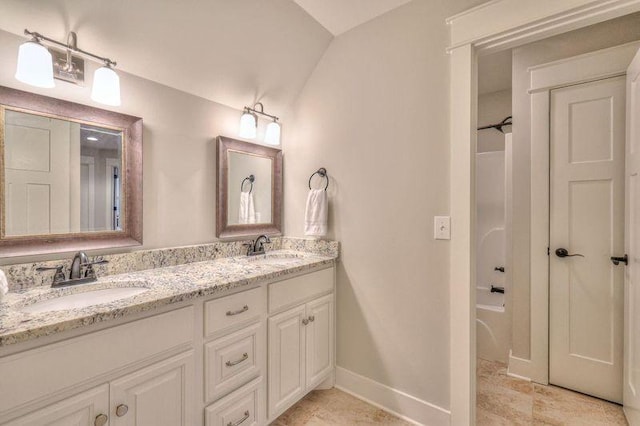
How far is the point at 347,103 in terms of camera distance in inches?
77.5

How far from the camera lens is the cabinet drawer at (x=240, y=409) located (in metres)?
1.27

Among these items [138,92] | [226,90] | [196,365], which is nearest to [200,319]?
[196,365]

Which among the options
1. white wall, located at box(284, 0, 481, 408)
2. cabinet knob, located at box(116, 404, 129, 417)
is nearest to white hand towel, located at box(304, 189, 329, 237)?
white wall, located at box(284, 0, 481, 408)

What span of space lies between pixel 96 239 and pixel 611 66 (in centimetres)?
303

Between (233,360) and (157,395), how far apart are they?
1.10ft

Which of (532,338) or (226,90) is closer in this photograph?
(226,90)

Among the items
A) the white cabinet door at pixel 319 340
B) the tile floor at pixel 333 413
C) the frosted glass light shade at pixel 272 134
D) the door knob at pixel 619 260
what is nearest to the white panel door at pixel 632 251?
the door knob at pixel 619 260

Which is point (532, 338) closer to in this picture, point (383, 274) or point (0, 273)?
point (383, 274)

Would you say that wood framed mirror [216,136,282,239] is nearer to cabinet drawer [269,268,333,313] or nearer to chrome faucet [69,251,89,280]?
cabinet drawer [269,268,333,313]

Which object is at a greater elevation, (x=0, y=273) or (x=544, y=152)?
(x=544, y=152)

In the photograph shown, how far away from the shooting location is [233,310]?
1.36m

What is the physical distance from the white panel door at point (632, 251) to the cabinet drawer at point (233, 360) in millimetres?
1884

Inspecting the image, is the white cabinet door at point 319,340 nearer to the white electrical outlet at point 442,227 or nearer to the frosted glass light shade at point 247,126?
the white electrical outlet at point 442,227

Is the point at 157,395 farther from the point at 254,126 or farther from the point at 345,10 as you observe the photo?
the point at 345,10
